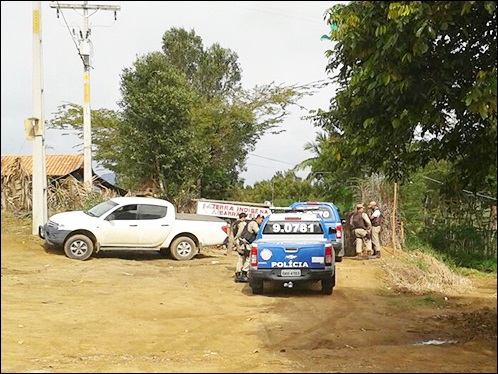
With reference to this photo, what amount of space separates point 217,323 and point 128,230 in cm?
707

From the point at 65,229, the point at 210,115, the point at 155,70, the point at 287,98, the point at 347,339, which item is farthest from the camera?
the point at 287,98

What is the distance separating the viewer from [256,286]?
1169cm

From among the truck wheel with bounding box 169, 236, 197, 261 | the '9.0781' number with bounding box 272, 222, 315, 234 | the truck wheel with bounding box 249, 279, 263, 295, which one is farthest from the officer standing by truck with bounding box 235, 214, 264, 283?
the truck wheel with bounding box 169, 236, 197, 261

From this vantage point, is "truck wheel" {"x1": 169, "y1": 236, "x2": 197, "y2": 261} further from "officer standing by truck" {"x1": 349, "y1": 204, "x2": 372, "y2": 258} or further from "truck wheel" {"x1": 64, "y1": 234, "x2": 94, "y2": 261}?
"officer standing by truck" {"x1": 349, "y1": 204, "x2": 372, "y2": 258}

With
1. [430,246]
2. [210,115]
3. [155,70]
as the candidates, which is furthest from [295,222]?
[210,115]

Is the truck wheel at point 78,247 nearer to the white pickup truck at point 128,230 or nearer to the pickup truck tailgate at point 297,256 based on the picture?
the white pickup truck at point 128,230

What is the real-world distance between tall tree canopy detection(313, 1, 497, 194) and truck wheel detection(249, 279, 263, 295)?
4.50 m

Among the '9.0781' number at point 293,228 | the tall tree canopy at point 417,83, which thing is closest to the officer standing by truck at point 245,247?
the '9.0781' number at point 293,228

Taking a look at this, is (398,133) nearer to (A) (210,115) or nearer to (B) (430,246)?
(B) (430,246)

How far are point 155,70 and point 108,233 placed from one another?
5.47 meters

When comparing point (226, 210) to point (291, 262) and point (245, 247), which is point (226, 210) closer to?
Answer: point (245, 247)

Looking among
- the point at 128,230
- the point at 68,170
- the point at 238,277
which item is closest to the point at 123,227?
the point at 128,230

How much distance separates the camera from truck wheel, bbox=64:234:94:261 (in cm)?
1494

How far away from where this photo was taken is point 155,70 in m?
18.2
